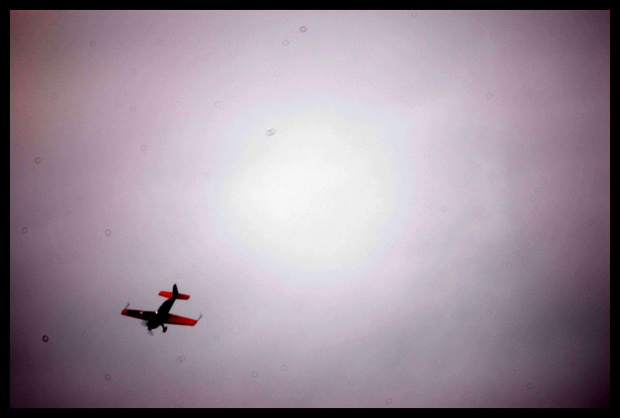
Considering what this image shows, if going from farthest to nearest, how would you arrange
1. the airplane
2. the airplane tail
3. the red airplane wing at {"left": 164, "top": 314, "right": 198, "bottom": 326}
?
1. the airplane tail
2. the red airplane wing at {"left": 164, "top": 314, "right": 198, "bottom": 326}
3. the airplane

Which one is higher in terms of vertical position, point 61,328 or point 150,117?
point 150,117

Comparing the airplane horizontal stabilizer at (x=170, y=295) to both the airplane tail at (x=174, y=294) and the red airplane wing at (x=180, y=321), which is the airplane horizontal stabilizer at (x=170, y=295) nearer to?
A: the airplane tail at (x=174, y=294)

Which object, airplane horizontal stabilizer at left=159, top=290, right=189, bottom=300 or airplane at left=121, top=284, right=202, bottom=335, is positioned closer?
airplane at left=121, top=284, right=202, bottom=335

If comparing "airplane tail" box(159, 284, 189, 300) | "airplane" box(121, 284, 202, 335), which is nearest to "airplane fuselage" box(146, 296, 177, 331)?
"airplane" box(121, 284, 202, 335)

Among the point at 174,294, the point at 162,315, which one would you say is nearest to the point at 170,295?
the point at 174,294

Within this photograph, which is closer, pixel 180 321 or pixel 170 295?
pixel 180 321

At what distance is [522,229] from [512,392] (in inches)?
325

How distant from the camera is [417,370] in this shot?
1376 cm

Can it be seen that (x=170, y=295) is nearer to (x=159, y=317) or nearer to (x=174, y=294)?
(x=174, y=294)

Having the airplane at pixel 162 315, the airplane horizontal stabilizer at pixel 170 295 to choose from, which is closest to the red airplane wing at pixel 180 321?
the airplane at pixel 162 315

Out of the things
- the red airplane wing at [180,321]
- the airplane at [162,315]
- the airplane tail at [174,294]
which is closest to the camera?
the airplane at [162,315]

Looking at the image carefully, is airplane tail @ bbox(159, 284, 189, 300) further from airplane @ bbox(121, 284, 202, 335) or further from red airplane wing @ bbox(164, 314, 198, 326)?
red airplane wing @ bbox(164, 314, 198, 326)

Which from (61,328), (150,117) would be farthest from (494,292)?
(61,328)
